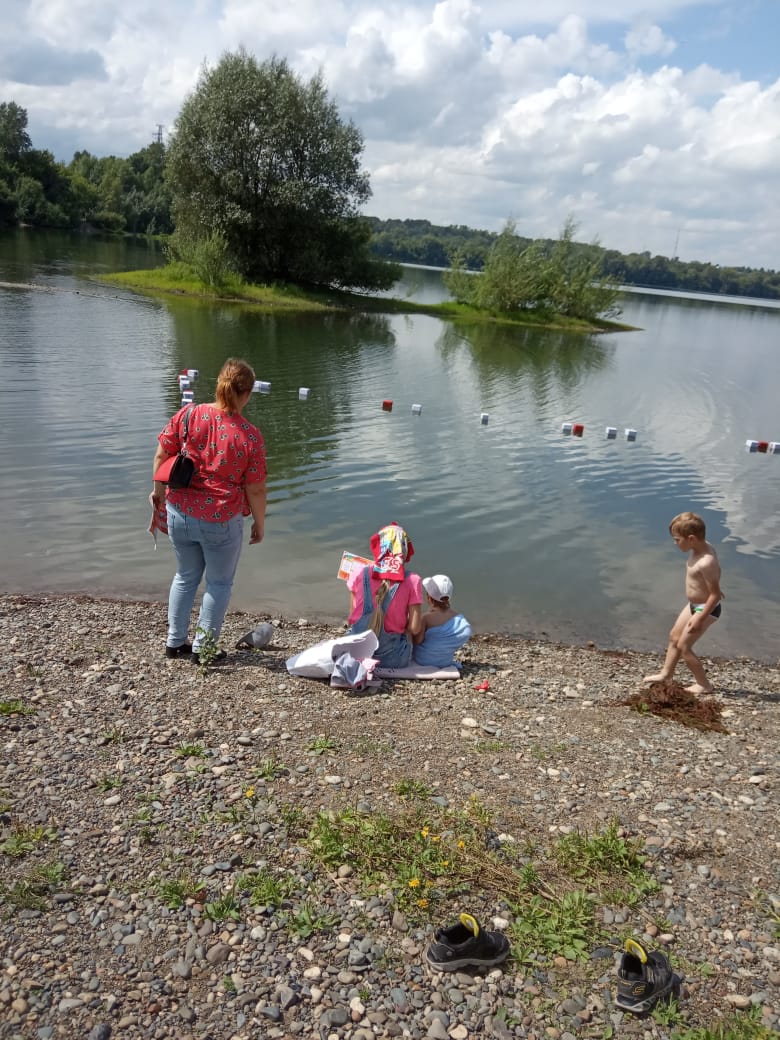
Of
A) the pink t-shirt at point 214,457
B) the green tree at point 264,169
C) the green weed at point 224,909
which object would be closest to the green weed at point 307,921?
the green weed at point 224,909

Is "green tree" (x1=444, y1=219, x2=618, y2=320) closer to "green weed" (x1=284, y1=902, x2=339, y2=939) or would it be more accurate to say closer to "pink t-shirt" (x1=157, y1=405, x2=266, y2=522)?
"pink t-shirt" (x1=157, y1=405, x2=266, y2=522)

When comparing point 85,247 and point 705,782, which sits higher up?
point 85,247

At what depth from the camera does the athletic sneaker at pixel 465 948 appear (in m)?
4.18

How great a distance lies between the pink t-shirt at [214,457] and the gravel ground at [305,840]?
5.50 feet

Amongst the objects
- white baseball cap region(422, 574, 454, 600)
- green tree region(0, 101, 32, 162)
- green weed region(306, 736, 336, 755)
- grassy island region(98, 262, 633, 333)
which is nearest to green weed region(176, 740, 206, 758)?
green weed region(306, 736, 336, 755)

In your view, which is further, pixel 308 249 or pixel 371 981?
pixel 308 249

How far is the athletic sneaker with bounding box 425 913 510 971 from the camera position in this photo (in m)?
4.18

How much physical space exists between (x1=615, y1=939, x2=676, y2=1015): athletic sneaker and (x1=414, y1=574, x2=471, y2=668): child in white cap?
4.50m

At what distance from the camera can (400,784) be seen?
5.82 metres

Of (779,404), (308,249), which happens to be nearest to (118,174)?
(308,249)

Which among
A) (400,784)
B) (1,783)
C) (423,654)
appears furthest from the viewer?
(423,654)

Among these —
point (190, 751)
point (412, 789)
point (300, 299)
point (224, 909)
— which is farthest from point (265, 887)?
point (300, 299)

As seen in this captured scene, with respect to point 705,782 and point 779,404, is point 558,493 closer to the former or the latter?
point 705,782

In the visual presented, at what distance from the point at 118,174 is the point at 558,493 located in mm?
144718
